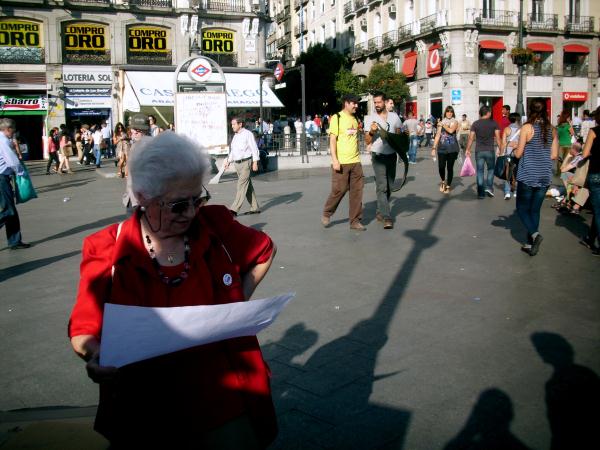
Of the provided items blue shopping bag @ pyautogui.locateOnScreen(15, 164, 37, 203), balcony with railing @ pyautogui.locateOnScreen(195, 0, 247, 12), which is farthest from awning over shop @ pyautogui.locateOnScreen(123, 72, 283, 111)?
blue shopping bag @ pyautogui.locateOnScreen(15, 164, 37, 203)

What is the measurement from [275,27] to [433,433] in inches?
3063

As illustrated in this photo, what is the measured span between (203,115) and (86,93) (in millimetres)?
17271

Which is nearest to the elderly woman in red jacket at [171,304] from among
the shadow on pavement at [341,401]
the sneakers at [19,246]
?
the shadow on pavement at [341,401]

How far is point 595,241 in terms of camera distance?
805 centimetres

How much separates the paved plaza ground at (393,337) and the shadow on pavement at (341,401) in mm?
11

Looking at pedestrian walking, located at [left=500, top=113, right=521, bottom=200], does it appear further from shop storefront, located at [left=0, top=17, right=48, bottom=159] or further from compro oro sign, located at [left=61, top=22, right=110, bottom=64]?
shop storefront, located at [left=0, top=17, right=48, bottom=159]

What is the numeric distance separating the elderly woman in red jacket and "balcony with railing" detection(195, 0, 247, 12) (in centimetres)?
3229

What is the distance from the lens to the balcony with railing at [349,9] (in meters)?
51.1

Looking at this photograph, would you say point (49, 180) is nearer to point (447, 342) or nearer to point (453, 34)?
point (447, 342)

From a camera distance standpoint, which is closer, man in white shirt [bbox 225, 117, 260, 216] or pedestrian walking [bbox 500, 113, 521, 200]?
man in white shirt [bbox 225, 117, 260, 216]

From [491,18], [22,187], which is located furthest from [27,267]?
[491,18]

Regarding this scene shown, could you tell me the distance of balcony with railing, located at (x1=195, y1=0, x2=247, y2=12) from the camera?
32.1 metres

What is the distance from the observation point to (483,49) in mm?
39750

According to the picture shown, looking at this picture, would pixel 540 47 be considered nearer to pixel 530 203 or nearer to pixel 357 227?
pixel 357 227
